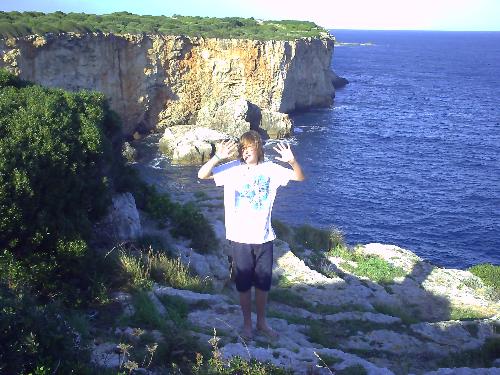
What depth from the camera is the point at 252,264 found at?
6.44 meters

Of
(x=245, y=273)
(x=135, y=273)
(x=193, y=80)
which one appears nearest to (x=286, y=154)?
(x=245, y=273)

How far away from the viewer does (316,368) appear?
5.81m

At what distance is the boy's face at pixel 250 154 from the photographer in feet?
20.5

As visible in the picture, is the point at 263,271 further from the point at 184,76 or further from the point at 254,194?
the point at 184,76

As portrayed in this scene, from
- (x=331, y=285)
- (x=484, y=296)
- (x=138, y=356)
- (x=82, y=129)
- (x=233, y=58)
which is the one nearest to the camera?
(x=138, y=356)

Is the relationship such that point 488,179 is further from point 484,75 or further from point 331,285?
point 484,75

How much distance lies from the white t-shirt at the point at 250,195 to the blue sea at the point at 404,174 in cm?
2190

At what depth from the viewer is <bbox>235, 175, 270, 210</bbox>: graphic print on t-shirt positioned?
6.20 meters

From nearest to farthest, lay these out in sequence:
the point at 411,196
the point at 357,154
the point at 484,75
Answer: the point at 411,196 < the point at 357,154 < the point at 484,75

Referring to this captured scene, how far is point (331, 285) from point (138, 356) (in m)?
7.71

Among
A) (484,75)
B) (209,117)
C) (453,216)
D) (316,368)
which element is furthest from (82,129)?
(484,75)

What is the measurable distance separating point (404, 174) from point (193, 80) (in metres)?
21.3

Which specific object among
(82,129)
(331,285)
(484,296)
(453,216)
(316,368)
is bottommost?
(453,216)

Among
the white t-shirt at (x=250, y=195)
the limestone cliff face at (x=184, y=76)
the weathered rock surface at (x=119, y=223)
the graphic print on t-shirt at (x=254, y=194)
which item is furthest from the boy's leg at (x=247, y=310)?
the limestone cliff face at (x=184, y=76)
